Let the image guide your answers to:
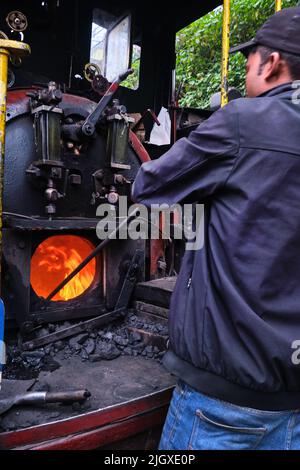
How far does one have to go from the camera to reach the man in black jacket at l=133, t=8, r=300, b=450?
1.30 metres

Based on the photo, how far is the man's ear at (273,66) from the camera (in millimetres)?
1423

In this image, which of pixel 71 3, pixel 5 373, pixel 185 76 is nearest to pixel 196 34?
pixel 185 76

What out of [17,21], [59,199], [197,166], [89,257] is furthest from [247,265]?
[17,21]

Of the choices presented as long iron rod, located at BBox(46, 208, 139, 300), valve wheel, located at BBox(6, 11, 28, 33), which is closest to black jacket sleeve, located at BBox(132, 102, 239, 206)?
long iron rod, located at BBox(46, 208, 139, 300)

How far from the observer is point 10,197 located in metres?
2.56

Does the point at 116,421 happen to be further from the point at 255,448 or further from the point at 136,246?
the point at 136,246

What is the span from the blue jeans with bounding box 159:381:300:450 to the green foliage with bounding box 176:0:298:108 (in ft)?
27.2

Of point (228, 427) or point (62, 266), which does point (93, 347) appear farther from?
point (228, 427)

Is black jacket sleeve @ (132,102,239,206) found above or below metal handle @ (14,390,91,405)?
above

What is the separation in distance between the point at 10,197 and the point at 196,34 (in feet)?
31.2

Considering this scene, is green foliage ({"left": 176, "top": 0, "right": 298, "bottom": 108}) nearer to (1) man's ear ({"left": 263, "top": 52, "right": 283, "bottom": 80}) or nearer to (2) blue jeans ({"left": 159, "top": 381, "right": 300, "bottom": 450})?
(1) man's ear ({"left": 263, "top": 52, "right": 283, "bottom": 80})

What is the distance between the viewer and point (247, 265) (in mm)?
1324

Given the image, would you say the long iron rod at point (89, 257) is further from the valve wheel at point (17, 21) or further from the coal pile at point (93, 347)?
the valve wheel at point (17, 21)

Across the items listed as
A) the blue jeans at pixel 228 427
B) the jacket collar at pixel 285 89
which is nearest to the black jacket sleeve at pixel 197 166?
the jacket collar at pixel 285 89
